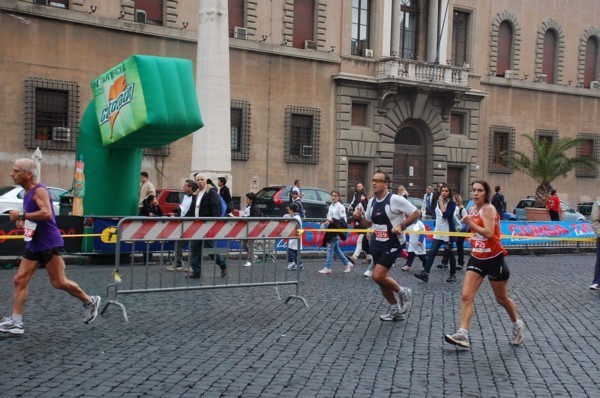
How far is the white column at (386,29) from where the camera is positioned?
121 feet

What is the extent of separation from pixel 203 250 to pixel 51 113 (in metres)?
19.8

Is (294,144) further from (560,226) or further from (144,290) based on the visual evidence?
(144,290)

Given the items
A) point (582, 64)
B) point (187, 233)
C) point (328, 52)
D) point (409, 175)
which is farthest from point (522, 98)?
point (187, 233)

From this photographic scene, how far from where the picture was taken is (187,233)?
1020 centimetres

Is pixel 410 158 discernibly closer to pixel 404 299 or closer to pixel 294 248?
pixel 294 248

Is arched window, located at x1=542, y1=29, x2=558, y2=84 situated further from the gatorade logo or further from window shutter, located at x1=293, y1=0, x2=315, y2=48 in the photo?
the gatorade logo

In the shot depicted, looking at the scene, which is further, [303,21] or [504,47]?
[504,47]

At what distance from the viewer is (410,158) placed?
38.5m

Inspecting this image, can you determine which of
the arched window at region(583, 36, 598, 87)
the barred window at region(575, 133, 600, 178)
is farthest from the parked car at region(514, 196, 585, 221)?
the arched window at region(583, 36, 598, 87)

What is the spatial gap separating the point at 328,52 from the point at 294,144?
14.3 feet

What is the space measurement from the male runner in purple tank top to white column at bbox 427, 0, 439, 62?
32.1 metres

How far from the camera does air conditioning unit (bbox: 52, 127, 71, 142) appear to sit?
28219mm

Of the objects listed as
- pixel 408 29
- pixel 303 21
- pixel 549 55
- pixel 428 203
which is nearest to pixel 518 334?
pixel 428 203

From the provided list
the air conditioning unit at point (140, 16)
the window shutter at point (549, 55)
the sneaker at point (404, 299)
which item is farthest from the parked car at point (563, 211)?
the sneaker at point (404, 299)
